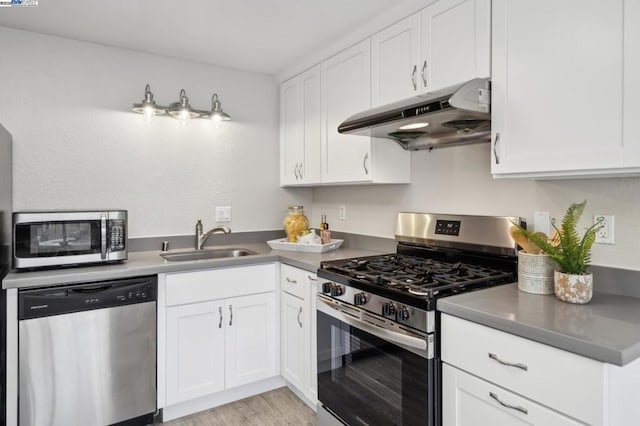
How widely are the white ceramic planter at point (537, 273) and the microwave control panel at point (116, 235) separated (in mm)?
2089

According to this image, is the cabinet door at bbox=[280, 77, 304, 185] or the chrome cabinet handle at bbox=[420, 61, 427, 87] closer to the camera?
the chrome cabinet handle at bbox=[420, 61, 427, 87]

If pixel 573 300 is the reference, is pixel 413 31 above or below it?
above

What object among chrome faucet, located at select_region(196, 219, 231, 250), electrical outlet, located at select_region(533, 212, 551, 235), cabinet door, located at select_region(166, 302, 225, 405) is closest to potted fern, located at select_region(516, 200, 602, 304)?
electrical outlet, located at select_region(533, 212, 551, 235)

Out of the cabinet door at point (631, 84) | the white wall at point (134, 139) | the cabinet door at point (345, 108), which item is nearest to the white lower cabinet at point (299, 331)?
the cabinet door at point (345, 108)

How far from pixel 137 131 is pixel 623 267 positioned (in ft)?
9.45

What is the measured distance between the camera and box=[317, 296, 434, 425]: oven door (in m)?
1.51

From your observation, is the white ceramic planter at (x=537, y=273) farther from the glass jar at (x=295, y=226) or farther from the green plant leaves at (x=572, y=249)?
→ the glass jar at (x=295, y=226)

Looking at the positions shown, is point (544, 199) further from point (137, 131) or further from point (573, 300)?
point (137, 131)

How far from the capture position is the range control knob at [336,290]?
194cm

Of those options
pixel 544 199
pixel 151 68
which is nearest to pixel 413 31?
pixel 544 199

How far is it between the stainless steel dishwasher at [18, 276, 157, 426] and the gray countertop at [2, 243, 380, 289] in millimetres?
50

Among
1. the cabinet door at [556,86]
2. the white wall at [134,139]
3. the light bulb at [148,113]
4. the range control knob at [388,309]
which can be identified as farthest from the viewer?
the light bulb at [148,113]

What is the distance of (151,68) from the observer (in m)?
2.81

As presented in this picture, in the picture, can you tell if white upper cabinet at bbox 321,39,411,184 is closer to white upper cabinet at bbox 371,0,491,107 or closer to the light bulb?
white upper cabinet at bbox 371,0,491,107
